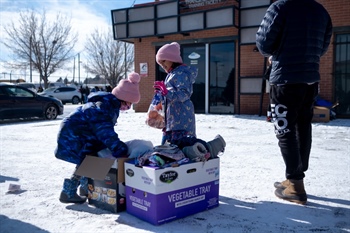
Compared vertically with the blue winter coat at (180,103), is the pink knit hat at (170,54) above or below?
above

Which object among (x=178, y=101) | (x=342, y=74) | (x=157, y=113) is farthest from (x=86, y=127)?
(x=342, y=74)

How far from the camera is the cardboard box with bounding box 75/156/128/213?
2738mm

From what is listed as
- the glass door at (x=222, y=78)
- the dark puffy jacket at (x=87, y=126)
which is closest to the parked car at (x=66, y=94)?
the glass door at (x=222, y=78)

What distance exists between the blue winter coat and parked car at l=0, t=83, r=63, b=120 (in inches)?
359

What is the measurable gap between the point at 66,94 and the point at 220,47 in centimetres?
1735

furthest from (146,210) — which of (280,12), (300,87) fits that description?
(280,12)

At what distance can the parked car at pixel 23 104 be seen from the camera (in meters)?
10.7

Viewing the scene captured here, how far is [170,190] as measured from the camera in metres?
2.54

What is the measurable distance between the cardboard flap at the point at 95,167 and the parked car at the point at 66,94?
2362cm

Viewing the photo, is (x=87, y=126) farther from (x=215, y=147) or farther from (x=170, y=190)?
(x=215, y=147)

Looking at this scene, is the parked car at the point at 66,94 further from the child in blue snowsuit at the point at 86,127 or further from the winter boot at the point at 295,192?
the winter boot at the point at 295,192

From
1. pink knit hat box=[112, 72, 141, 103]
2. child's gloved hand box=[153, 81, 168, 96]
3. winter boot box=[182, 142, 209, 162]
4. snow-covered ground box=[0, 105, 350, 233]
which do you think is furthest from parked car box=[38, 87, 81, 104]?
winter boot box=[182, 142, 209, 162]

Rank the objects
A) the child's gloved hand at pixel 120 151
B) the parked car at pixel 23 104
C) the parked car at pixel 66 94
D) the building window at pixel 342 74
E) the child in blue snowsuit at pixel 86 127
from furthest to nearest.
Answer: the parked car at pixel 66 94
the parked car at pixel 23 104
the building window at pixel 342 74
the child in blue snowsuit at pixel 86 127
the child's gloved hand at pixel 120 151

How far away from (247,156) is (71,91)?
23.2 m
